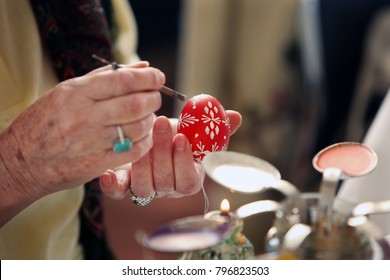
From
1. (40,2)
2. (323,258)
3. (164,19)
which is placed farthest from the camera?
(164,19)

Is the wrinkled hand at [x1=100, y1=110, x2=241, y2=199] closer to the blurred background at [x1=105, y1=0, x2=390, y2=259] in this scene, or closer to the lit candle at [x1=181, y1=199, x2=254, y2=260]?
the lit candle at [x1=181, y1=199, x2=254, y2=260]

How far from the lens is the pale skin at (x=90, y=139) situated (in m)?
0.76

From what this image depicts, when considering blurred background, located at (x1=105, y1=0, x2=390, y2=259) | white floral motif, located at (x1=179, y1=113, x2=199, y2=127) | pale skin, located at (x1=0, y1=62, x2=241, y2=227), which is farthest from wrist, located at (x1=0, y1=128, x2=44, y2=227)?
blurred background, located at (x1=105, y1=0, x2=390, y2=259)

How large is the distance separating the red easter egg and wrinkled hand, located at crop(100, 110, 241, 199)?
0.02 meters

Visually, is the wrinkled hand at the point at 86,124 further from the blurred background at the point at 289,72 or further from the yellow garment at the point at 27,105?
the blurred background at the point at 289,72

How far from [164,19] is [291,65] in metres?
0.80

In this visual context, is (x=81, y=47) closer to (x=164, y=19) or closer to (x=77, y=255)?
(x=77, y=255)

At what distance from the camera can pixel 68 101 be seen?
2.52 feet

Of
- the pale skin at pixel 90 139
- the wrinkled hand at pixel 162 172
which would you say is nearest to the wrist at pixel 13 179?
the pale skin at pixel 90 139

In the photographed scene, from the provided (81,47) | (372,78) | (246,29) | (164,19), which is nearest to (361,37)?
(372,78)

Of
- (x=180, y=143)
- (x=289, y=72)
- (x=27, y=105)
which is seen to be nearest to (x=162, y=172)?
(x=180, y=143)

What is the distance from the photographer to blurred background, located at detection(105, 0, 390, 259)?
229 centimetres

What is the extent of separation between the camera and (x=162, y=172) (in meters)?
0.91

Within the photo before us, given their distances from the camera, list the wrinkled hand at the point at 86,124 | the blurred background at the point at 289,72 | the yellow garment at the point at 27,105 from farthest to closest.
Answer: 1. the blurred background at the point at 289,72
2. the yellow garment at the point at 27,105
3. the wrinkled hand at the point at 86,124
